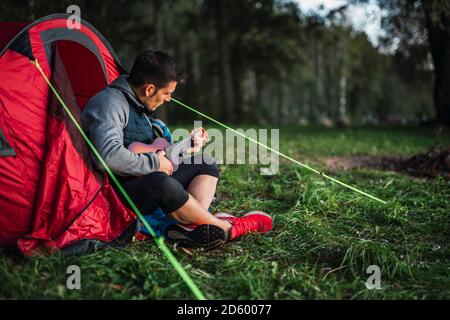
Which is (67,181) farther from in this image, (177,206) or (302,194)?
(302,194)

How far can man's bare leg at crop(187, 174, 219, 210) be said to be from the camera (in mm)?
2928

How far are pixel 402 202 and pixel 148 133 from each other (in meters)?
2.54

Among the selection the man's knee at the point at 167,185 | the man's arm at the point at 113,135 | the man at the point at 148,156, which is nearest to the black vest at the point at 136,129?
the man at the point at 148,156

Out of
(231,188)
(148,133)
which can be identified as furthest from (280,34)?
(148,133)

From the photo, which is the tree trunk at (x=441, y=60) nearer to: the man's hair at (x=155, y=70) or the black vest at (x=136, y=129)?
the man's hair at (x=155, y=70)

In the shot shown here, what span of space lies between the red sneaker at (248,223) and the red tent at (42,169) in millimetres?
694

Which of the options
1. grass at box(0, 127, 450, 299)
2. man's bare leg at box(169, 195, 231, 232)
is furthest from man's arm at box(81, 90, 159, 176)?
grass at box(0, 127, 450, 299)

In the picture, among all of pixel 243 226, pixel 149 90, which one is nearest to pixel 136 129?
pixel 149 90

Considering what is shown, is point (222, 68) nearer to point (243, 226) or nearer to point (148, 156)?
point (243, 226)

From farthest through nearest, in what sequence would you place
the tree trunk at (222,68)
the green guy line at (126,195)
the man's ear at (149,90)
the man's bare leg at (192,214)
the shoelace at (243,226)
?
1. the tree trunk at (222,68)
2. the shoelace at (243,226)
3. the man's ear at (149,90)
4. the man's bare leg at (192,214)
5. the green guy line at (126,195)

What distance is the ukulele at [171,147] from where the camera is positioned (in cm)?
Result: 276

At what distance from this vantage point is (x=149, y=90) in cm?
273
